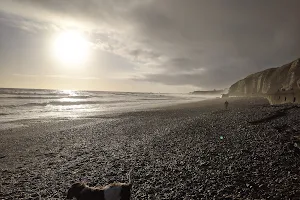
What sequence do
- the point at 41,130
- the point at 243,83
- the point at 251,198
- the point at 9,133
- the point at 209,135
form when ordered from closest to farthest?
the point at 251,198
the point at 209,135
the point at 9,133
the point at 41,130
the point at 243,83

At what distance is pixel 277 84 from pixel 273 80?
14.0 feet

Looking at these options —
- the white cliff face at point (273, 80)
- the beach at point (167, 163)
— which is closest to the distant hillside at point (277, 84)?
the white cliff face at point (273, 80)

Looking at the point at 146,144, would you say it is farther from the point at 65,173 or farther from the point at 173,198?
the point at 173,198

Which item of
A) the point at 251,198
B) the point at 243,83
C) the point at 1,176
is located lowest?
the point at 1,176

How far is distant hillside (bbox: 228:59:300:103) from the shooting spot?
3921cm

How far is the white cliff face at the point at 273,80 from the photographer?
58719mm

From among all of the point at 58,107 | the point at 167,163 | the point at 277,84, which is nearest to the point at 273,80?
the point at 277,84

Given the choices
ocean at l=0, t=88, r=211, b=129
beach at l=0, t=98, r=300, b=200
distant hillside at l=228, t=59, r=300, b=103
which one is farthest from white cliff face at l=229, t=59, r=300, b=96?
beach at l=0, t=98, r=300, b=200

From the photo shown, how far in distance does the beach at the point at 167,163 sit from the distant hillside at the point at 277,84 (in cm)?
2581

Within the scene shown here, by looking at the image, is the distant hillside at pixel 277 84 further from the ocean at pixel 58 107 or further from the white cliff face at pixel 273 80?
the ocean at pixel 58 107

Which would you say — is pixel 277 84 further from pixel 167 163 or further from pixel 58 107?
pixel 167 163

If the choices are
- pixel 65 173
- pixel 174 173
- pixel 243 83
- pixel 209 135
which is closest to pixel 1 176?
pixel 65 173

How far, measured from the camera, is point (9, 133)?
19.8 m

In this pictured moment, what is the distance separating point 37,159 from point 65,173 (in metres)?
3.58
